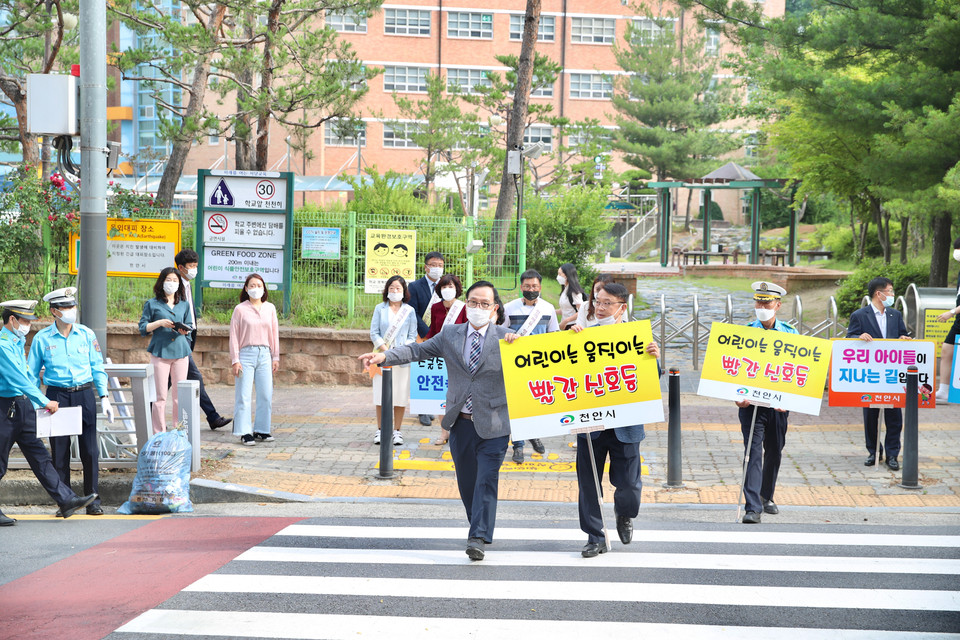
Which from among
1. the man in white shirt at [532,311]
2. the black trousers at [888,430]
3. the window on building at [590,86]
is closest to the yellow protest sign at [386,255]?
the man in white shirt at [532,311]

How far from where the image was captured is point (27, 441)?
828 centimetres

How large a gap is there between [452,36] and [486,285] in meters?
47.9

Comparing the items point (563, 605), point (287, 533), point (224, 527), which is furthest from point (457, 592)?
point (224, 527)

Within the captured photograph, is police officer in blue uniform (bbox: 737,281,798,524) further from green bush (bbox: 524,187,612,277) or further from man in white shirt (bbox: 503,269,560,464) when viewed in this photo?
green bush (bbox: 524,187,612,277)

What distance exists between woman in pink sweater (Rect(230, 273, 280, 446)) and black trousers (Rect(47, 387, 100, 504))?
222 centimetres

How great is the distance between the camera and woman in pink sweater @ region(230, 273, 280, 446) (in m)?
10.9

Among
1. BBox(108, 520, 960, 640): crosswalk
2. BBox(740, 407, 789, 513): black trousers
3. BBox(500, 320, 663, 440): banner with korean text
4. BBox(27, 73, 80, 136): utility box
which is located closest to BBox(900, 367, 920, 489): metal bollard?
BBox(108, 520, 960, 640): crosswalk

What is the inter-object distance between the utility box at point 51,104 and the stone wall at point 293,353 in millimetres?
5569

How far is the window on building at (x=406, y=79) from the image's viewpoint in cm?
5234

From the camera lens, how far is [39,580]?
21.6 ft

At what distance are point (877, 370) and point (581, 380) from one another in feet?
13.8

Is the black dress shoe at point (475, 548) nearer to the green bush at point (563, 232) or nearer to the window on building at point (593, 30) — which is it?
the green bush at point (563, 232)

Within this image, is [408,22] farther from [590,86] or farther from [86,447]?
[86,447]

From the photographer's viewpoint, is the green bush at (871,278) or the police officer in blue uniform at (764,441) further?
the green bush at (871,278)
